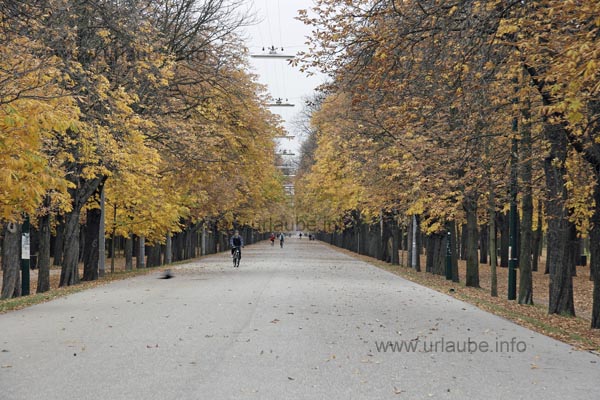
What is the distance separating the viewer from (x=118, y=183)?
30.1 metres

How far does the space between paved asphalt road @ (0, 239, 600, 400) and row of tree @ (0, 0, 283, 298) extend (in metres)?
3.35

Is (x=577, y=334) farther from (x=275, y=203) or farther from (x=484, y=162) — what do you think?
(x=275, y=203)

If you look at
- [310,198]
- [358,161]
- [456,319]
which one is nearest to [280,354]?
[456,319]

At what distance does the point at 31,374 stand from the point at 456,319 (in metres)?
8.56

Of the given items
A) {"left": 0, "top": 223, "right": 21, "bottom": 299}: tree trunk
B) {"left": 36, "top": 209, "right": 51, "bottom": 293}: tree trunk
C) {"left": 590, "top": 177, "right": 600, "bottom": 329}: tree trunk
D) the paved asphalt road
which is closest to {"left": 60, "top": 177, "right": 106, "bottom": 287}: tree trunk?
{"left": 36, "top": 209, "right": 51, "bottom": 293}: tree trunk

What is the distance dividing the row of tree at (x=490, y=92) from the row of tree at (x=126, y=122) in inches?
208

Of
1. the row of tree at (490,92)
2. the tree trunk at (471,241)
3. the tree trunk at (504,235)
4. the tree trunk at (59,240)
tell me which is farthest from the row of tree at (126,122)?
the tree trunk at (504,235)

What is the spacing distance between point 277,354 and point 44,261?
694 inches

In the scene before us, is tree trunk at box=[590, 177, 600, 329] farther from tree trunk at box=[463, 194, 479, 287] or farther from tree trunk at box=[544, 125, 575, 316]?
tree trunk at box=[463, 194, 479, 287]

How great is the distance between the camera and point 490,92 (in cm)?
1834

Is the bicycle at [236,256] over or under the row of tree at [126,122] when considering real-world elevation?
under

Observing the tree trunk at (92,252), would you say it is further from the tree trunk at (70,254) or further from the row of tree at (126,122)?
the tree trunk at (70,254)

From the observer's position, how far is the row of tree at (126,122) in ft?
50.1

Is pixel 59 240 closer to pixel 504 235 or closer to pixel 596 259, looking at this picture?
pixel 504 235
